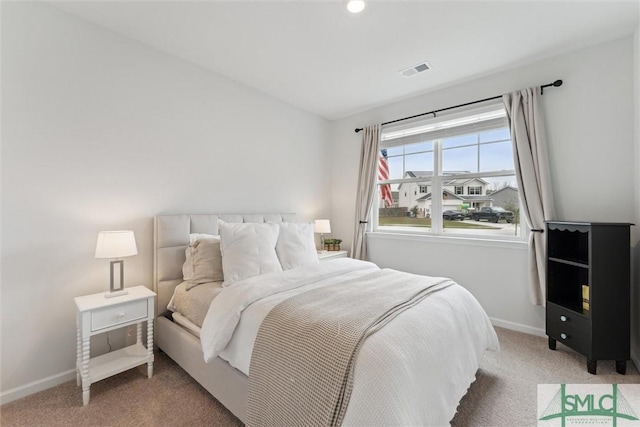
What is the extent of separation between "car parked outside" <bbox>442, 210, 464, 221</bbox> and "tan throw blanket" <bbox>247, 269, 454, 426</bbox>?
200 cm

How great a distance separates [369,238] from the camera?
3977 millimetres

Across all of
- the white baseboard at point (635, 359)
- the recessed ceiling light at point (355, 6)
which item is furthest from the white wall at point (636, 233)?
the recessed ceiling light at point (355, 6)

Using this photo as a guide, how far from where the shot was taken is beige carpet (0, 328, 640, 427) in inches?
64.3

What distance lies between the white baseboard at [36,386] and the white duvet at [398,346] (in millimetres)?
1208

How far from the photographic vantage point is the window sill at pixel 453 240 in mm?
2869

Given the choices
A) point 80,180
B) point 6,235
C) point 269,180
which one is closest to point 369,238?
point 269,180

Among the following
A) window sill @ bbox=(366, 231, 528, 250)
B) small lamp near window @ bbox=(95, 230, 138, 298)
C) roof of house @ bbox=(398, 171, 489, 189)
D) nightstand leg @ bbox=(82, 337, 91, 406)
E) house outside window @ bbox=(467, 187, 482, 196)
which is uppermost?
roof of house @ bbox=(398, 171, 489, 189)

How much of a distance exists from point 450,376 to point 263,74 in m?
3.06

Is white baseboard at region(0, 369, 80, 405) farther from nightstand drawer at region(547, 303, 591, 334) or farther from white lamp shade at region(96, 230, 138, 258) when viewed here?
nightstand drawer at region(547, 303, 591, 334)

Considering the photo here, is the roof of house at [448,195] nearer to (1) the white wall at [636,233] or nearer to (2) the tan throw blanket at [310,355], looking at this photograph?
(1) the white wall at [636,233]

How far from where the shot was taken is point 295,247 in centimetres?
258

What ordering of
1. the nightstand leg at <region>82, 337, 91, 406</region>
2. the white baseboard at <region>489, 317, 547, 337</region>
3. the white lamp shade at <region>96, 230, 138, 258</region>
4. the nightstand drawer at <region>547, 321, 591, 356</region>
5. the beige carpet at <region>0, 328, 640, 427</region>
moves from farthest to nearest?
the white baseboard at <region>489, 317, 547, 337</region> < the nightstand drawer at <region>547, 321, 591, 356</region> < the white lamp shade at <region>96, 230, 138, 258</region> < the nightstand leg at <region>82, 337, 91, 406</region> < the beige carpet at <region>0, 328, 640, 427</region>

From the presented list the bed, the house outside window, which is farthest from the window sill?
the bed

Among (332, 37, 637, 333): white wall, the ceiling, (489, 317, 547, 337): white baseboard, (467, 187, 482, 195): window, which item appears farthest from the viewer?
(467, 187, 482, 195): window
